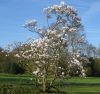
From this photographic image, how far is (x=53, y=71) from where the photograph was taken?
31.8 m

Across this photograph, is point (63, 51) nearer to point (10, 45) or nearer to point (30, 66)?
point (30, 66)

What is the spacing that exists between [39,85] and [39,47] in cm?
467

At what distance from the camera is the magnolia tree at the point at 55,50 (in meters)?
30.8

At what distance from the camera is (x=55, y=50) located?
3091cm

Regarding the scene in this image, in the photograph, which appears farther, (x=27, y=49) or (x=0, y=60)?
(x=0, y=60)

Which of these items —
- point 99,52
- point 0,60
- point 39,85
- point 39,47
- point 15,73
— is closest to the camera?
point 39,47

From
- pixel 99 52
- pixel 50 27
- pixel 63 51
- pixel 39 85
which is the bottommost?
pixel 39 85

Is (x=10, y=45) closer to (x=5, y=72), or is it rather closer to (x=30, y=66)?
(x=30, y=66)

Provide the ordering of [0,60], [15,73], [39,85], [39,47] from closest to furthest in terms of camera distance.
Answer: [39,47] < [39,85] < [0,60] < [15,73]

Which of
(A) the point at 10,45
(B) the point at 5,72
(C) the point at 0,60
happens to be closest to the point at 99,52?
(B) the point at 5,72

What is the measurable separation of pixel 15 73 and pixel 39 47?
4979 centimetres

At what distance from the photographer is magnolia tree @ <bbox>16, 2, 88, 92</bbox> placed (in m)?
30.8

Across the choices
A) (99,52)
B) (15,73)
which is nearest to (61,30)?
(15,73)

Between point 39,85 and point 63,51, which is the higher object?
point 63,51
